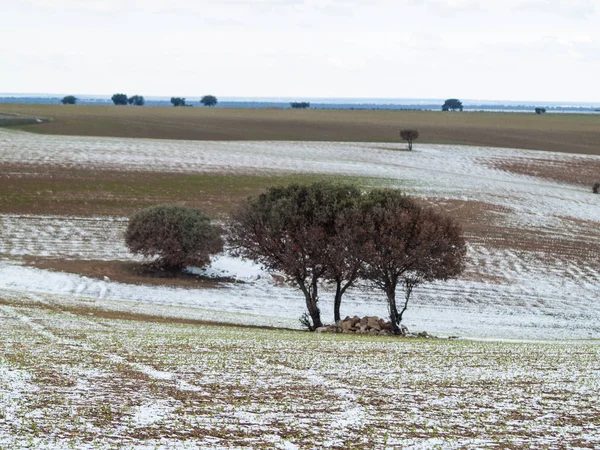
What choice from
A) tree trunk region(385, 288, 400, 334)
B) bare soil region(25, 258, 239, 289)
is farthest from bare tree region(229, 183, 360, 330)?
bare soil region(25, 258, 239, 289)

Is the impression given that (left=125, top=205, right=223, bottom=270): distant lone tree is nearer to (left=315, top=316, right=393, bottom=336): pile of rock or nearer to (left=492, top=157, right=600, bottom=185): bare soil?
(left=315, top=316, right=393, bottom=336): pile of rock

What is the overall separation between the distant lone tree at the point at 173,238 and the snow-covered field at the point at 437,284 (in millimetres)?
1880

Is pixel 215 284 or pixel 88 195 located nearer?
pixel 215 284

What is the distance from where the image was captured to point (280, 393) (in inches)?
768

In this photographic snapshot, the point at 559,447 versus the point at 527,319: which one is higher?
the point at 559,447

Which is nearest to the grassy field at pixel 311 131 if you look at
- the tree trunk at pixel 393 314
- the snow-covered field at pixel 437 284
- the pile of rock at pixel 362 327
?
the snow-covered field at pixel 437 284

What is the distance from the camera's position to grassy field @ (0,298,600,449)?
1591cm

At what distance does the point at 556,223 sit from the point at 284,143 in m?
56.9

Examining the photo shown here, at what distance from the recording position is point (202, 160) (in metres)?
96.7

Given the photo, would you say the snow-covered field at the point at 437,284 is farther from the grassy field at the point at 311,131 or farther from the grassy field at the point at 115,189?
the grassy field at the point at 311,131

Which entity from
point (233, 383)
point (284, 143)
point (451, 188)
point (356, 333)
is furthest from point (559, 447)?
point (284, 143)

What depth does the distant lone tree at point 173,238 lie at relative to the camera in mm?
54656

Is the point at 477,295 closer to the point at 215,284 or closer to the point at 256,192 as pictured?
the point at 215,284

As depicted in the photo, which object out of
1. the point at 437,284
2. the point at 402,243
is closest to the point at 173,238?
the point at 437,284
